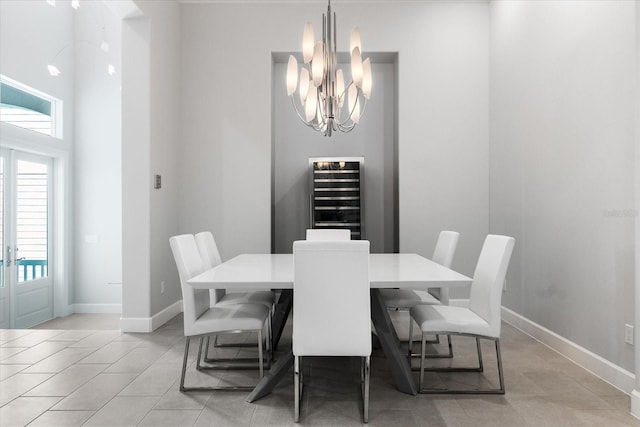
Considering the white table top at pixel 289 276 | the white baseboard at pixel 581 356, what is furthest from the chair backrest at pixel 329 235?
the white baseboard at pixel 581 356

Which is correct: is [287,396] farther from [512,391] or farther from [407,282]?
[512,391]

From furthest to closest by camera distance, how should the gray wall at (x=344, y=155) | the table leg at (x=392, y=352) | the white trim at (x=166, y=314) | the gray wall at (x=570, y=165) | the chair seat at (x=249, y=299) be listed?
the gray wall at (x=344, y=155), the white trim at (x=166, y=314), the chair seat at (x=249, y=299), the gray wall at (x=570, y=165), the table leg at (x=392, y=352)

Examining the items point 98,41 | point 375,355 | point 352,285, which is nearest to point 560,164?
point 375,355

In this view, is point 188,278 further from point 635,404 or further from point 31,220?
point 31,220

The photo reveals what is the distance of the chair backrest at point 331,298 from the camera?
2127 millimetres

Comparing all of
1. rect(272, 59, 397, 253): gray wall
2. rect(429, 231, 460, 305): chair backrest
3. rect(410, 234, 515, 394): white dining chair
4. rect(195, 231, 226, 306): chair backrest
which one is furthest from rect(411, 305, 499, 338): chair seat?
rect(272, 59, 397, 253): gray wall

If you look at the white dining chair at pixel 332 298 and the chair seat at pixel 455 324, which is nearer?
the white dining chair at pixel 332 298

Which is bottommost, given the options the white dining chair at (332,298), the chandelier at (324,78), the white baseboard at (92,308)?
the white baseboard at (92,308)

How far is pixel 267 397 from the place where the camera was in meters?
2.57

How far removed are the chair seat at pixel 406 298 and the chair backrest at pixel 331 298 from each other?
3.87ft

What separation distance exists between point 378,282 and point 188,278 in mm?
1154

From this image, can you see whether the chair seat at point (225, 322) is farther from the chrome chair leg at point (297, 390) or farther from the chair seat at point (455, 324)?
the chair seat at point (455, 324)

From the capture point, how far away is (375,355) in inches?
132

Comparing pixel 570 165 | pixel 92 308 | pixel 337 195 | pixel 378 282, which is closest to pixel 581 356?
pixel 570 165
